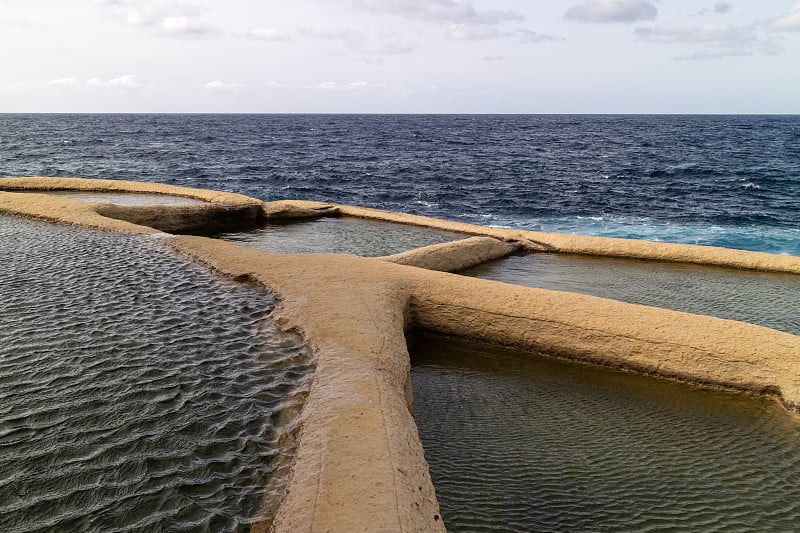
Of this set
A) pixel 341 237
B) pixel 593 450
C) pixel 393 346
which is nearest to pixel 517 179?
pixel 341 237

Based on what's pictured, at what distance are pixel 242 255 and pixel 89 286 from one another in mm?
3565

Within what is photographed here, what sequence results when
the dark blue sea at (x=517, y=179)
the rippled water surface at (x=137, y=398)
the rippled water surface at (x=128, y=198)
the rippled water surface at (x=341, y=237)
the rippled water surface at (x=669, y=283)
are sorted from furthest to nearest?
the dark blue sea at (x=517, y=179) < the rippled water surface at (x=128, y=198) < the rippled water surface at (x=341, y=237) < the rippled water surface at (x=669, y=283) < the rippled water surface at (x=137, y=398)

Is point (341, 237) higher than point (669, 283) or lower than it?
higher

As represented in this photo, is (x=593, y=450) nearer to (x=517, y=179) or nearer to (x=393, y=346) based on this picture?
(x=393, y=346)

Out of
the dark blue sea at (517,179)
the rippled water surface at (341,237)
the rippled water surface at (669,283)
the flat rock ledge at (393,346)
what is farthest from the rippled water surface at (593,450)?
the dark blue sea at (517,179)

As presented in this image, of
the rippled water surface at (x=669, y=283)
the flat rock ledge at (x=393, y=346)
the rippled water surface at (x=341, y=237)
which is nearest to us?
the flat rock ledge at (x=393, y=346)

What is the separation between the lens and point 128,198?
75.0ft

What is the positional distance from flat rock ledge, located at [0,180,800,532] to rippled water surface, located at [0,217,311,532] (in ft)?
1.69

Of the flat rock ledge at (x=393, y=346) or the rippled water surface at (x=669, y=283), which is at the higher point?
the flat rock ledge at (x=393, y=346)

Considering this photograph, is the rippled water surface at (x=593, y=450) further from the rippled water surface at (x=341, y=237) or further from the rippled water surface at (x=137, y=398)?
the rippled water surface at (x=341, y=237)

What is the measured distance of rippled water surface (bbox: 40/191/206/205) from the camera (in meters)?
22.0

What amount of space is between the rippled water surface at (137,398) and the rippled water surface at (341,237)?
659 cm

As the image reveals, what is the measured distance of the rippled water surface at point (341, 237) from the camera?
18406 mm

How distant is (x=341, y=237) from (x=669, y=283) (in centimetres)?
1109
